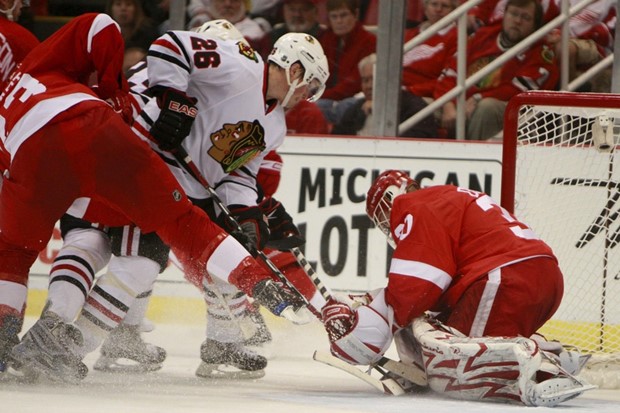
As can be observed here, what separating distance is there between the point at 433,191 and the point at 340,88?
7.64 feet

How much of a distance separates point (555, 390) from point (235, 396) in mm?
825

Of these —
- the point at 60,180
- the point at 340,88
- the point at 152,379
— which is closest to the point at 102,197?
the point at 60,180

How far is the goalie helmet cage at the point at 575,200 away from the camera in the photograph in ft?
12.7

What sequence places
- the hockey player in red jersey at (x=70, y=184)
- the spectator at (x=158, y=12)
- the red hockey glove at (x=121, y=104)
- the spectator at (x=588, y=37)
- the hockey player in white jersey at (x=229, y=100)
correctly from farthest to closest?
the spectator at (x=158, y=12)
the spectator at (x=588, y=37)
the hockey player in white jersey at (x=229, y=100)
the red hockey glove at (x=121, y=104)
the hockey player in red jersey at (x=70, y=184)

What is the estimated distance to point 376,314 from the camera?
10.3ft

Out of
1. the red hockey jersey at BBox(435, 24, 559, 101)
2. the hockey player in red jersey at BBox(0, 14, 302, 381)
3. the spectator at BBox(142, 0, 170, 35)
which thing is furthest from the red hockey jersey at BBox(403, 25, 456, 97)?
the hockey player in red jersey at BBox(0, 14, 302, 381)

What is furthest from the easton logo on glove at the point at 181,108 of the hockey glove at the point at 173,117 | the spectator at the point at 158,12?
the spectator at the point at 158,12

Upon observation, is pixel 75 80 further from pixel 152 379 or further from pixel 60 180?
pixel 152 379

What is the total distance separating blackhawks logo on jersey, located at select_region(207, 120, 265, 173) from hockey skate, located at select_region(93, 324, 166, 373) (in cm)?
61

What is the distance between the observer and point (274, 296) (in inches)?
123

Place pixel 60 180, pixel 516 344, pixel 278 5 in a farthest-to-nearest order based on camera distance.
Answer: pixel 278 5, pixel 60 180, pixel 516 344

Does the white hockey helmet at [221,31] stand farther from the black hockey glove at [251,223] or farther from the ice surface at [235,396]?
the ice surface at [235,396]

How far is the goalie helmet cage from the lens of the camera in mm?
3873

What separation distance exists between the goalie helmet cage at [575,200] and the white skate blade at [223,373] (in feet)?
3.16
